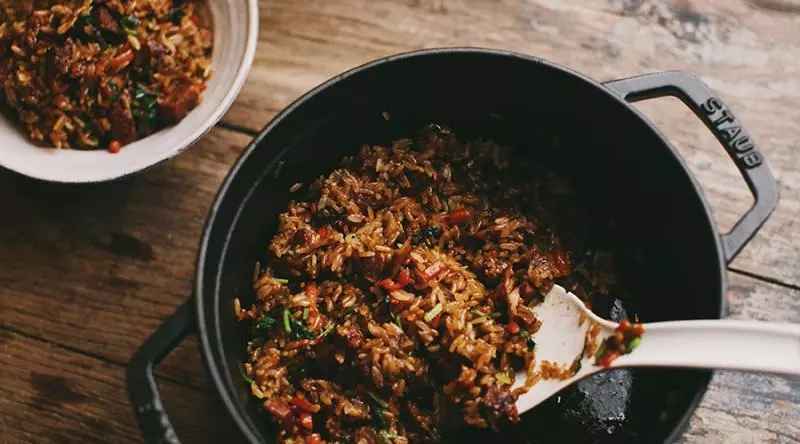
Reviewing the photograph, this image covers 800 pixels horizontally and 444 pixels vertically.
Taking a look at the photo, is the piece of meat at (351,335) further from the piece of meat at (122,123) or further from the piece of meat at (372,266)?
the piece of meat at (122,123)

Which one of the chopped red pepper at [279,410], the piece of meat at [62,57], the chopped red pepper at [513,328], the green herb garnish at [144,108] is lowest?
the chopped red pepper at [279,410]

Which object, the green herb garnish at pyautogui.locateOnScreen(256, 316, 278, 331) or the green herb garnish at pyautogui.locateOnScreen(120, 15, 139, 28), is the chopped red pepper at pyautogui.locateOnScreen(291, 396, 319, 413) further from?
the green herb garnish at pyautogui.locateOnScreen(120, 15, 139, 28)

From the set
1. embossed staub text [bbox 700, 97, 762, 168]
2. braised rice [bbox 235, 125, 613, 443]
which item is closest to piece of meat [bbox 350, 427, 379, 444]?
braised rice [bbox 235, 125, 613, 443]

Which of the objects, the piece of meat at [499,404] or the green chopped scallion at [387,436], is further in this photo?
the green chopped scallion at [387,436]

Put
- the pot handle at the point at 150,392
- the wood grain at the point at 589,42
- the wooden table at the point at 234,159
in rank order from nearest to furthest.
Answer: the pot handle at the point at 150,392 < the wooden table at the point at 234,159 < the wood grain at the point at 589,42

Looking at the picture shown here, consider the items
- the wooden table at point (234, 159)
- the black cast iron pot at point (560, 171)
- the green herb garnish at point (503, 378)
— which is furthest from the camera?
Result: the wooden table at point (234, 159)

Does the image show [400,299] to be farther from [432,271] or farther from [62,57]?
[62,57]

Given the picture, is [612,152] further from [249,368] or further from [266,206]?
[249,368]

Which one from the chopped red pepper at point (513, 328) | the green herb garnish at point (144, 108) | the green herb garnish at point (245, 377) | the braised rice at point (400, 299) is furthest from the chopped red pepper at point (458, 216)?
the green herb garnish at point (144, 108)
